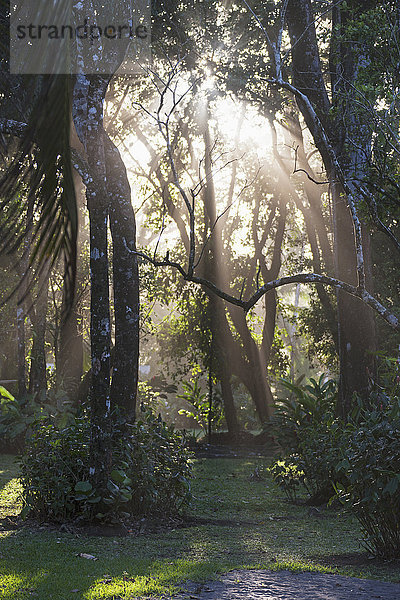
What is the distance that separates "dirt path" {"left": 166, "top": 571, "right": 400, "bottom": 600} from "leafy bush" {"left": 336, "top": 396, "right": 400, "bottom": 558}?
26.4 inches

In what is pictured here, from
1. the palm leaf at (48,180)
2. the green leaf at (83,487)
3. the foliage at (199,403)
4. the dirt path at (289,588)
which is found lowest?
the dirt path at (289,588)

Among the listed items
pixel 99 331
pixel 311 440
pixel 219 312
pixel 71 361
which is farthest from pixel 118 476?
pixel 71 361

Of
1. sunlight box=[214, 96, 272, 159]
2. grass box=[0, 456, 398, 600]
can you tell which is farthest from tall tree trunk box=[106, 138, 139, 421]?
sunlight box=[214, 96, 272, 159]

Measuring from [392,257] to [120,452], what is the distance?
46.8ft

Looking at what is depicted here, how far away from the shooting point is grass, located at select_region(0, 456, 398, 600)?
5160 millimetres

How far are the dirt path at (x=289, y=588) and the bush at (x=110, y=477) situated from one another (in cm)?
229

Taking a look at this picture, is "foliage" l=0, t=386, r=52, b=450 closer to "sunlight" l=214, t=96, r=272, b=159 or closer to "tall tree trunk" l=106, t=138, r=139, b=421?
"tall tree trunk" l=106, t=138, r=139, b=421

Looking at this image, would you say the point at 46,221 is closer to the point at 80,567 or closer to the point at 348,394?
the point at 80,567

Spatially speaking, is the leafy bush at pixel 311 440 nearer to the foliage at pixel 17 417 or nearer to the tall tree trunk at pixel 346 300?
the tall tree trunk at pixel 346 300

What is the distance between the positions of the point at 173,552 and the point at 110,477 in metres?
1.26

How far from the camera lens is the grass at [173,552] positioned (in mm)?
5160

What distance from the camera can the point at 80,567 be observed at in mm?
5715

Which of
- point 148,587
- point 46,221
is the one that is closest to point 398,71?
point 148,587

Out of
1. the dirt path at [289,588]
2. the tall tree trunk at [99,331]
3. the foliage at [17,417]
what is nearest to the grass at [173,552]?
the dirt path at [289,588]
